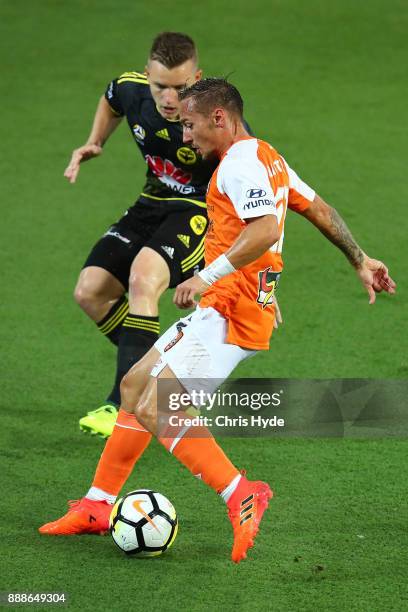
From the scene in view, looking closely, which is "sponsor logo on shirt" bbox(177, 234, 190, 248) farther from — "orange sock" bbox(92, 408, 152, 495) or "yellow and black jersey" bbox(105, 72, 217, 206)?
"orange sock" bbox(92, 408, 152, 495)

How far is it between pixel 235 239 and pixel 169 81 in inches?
52.2

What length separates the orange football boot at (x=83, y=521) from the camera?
424cm

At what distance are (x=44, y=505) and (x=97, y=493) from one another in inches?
12.6

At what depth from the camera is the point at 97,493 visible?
4.29 metres

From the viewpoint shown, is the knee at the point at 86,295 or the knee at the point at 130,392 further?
the knee at the point at 86,295

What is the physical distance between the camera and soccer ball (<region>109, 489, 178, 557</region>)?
404 cm

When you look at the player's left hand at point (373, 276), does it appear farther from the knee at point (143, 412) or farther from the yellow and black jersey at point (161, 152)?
the yellow and black jersey at point (161, 152)

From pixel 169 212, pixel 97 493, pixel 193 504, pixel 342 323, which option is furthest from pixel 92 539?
pixel 342 323

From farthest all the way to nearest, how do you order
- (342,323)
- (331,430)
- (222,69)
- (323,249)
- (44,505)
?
(222,69)
(323,249)
(342,323)
(331,430)
(44,505)

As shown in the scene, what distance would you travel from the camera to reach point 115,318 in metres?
5.48

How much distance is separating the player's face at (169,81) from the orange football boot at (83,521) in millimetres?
1822

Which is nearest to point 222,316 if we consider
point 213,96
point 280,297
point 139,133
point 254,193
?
point 254,193

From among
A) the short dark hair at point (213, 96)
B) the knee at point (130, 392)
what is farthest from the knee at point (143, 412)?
the short dark hair at point (213, 96)

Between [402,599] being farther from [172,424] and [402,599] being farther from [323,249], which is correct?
[323,249]
